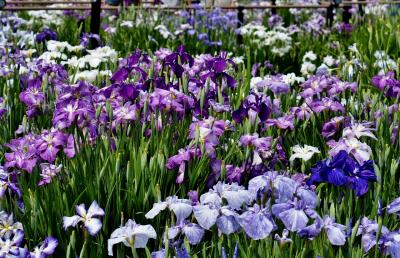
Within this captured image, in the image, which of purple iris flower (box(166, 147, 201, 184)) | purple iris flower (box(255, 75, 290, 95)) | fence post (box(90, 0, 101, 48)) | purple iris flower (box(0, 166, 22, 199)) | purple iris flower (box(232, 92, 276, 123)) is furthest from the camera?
fence post (box(90, 0, 101, 48))

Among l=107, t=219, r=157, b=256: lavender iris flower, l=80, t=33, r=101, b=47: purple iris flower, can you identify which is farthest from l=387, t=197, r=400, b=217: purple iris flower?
l=80, t=33, r=101, b=47: purple iris flower

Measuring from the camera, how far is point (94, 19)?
Result: 657 cm

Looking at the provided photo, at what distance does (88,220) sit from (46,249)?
0.16 m

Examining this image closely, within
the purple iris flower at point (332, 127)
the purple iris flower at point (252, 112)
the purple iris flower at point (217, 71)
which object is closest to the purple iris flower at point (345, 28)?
the purple iris flower at point (217, 71)

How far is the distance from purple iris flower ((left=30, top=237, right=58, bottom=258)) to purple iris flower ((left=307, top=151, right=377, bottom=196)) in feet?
2.79

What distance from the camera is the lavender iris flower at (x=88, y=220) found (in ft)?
6.70

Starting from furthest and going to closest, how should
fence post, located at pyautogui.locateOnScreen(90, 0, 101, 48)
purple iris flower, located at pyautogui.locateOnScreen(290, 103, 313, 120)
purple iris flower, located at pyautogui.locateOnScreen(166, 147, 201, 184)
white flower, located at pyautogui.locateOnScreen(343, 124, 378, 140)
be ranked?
fence post, located at pyautogui.locateOnScreen(90, 0, 101, 48) → purple iris flower, located at pyautogui.locateOnScreen(290, 103, 313, 120) → white flower, located at pyautogui.locateOnScreen(343, 124, 378, 140) → purple iris flower, located at pyautogui.locateOnScreen(166, 147, 201, 184)

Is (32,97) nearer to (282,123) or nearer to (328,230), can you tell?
(282,123)

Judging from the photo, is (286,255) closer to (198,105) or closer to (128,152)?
(128,152)

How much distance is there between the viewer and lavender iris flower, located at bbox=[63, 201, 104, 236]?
2.04 metres

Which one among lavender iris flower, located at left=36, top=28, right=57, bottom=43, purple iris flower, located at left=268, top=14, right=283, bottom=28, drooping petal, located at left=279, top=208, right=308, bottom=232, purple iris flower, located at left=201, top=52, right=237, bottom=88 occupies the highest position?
purple iris flower, located at left=201, top=52, right=237, bottom=88

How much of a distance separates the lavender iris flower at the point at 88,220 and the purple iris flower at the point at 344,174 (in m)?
0.71

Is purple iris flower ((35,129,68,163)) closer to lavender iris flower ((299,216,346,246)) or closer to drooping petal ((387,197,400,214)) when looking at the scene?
lavender iris flower ((299,216,346,246))

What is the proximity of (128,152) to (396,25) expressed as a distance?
4.15m
